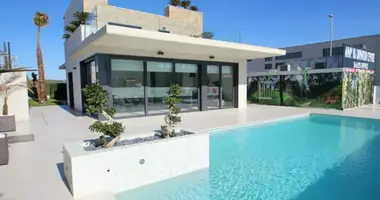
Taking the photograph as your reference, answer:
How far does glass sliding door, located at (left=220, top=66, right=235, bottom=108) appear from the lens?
14562 mm

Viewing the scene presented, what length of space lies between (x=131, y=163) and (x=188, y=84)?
9267 mm

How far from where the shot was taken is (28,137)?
707 cm

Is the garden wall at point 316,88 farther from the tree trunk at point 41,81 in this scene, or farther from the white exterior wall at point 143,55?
the tree trunk at point 41,81

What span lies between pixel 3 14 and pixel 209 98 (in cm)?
1206

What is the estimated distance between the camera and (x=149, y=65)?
11516 mm

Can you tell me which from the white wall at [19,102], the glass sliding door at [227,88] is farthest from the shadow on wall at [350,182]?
the white wall at [19,102]

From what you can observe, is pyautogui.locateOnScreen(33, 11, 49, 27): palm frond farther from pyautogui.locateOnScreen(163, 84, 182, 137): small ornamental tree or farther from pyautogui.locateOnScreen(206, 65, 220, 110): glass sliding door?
pyautogui.locateOnScreen(163, 84, 182, 137): small ornamental tree

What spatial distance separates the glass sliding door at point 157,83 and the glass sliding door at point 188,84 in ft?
1.84

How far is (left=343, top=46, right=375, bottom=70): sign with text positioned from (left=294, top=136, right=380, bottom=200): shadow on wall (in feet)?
34.1

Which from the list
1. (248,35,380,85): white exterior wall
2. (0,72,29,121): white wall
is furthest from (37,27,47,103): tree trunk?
(248,35,380,85): white exterior wall

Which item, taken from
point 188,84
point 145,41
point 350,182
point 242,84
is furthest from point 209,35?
point 350,182

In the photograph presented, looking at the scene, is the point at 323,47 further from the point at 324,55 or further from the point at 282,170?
the point at 282,170

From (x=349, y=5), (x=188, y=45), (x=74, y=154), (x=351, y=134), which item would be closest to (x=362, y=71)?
(x=349, y=5)

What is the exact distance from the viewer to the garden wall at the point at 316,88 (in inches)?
554
